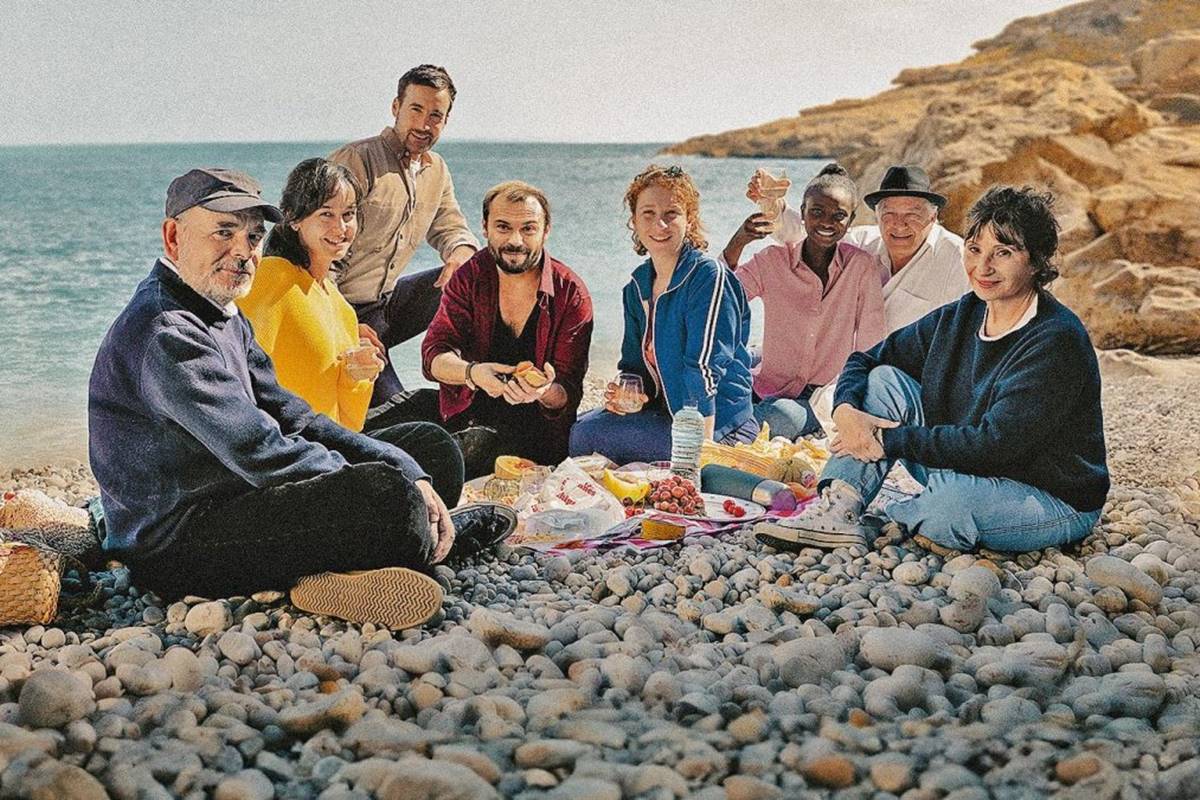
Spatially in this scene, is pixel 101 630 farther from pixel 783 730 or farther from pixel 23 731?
pixel 783 730

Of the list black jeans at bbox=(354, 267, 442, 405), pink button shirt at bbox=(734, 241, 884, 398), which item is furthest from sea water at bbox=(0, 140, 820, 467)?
pink button shirt at bbox=(734, 241, 884, 398)

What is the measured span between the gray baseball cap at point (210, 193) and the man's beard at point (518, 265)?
155 centimetres

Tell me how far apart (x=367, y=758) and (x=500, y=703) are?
0.34 metres

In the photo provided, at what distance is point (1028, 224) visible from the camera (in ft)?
12.1

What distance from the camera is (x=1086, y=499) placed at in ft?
12.4

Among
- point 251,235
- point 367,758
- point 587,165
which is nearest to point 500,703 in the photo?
point 367,758

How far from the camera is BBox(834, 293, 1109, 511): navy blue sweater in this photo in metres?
3.61

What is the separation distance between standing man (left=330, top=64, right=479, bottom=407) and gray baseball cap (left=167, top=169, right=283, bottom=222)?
1.81 meters

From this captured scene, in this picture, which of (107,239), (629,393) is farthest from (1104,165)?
(107,239)

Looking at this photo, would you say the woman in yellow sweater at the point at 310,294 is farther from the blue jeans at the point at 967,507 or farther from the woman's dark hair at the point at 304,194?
the blue jeans at the point at 967,507

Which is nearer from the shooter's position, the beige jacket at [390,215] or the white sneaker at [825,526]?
the white sneaker at [825,526]

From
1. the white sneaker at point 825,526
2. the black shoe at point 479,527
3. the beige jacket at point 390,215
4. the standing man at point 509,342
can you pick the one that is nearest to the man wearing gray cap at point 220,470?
the black shoe at point 479,527

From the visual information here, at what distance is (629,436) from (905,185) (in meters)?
1.53

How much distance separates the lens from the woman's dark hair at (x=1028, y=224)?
12.1ft
